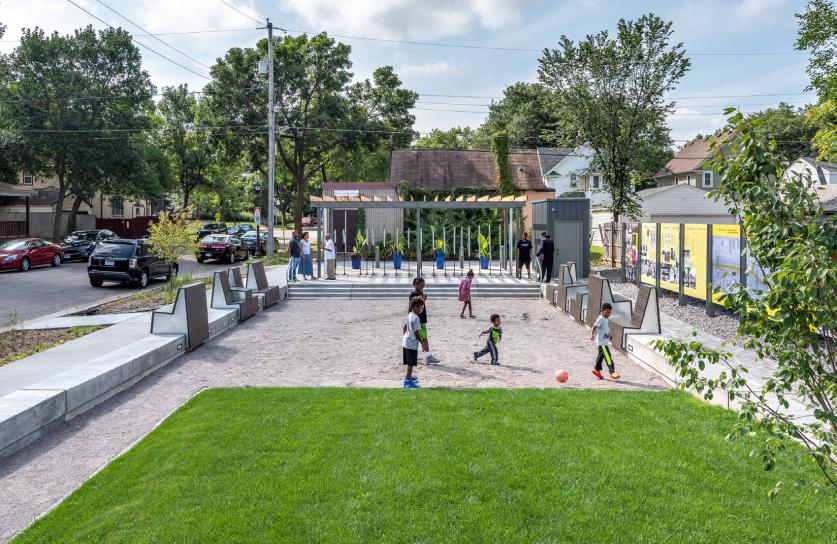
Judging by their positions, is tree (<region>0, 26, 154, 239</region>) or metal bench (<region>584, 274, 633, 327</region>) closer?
metal bench (<region>584, 274, 633, 327</region>)

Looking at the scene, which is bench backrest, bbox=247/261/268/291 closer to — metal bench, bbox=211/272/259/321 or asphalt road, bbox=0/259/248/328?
metal bench, bbox=211/272/259/321

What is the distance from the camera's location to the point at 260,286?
1872cm

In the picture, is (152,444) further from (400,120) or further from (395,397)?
(400,120)

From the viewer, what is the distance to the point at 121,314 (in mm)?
16375

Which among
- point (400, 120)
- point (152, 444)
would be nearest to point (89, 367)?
point (152, 444)

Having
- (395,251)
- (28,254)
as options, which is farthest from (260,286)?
(28,254)

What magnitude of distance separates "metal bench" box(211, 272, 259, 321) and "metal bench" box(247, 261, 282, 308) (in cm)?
113

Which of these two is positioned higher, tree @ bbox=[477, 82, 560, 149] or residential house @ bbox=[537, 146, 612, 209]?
tree @ bbox=[477, 82, 560, 149]

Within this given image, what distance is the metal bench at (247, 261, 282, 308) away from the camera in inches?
717

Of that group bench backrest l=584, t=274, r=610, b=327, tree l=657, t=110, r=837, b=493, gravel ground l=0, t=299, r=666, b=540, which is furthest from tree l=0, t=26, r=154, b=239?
tree l=657, t=110, r=837, b=493

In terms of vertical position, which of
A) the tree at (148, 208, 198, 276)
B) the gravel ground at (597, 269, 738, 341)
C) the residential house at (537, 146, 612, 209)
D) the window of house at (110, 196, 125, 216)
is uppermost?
the residential house at (537, 146, 612, 209)

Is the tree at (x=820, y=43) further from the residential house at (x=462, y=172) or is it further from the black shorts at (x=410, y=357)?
the black shorts at (x=410, y=357)

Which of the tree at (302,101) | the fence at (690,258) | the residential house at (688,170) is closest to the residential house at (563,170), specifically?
the tree at (302,101)

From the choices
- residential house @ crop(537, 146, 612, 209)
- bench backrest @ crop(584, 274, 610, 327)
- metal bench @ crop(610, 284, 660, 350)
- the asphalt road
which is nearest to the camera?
metal bench @ crop(610, 284, 660, 350)
